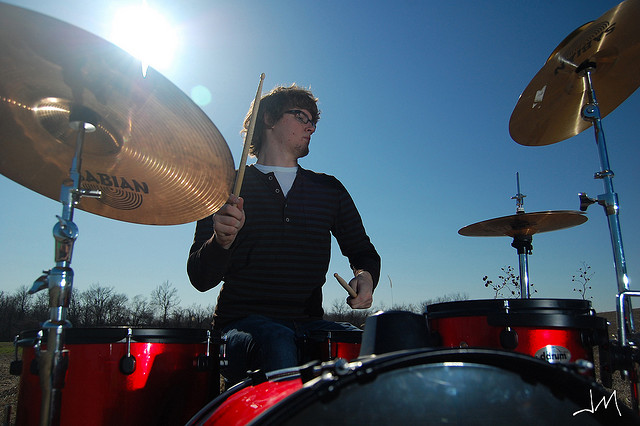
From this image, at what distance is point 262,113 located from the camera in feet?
10.8

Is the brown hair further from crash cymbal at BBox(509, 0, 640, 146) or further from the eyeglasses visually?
crash cymbal at BBox(509, 0, 640, 146)

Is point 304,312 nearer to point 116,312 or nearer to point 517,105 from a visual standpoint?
point 517,105

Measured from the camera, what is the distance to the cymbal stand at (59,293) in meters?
1.55

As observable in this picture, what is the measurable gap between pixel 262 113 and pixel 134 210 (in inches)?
62.3

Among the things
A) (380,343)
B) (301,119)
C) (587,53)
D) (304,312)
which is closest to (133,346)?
(304,312)

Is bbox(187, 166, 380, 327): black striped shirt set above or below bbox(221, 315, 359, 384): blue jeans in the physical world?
above

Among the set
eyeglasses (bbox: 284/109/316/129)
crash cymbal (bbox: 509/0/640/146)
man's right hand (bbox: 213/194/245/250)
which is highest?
crash cymbal (bbox: 509/0/640/146)

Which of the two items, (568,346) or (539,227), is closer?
(568,346)

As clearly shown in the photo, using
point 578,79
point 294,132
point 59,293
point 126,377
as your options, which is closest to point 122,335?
point 126,377

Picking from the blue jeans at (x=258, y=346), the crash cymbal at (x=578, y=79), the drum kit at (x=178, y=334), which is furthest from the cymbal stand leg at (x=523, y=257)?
the blue jeans at (x=258, y=346)

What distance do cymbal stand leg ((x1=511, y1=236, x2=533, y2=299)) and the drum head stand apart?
2889 millimetres

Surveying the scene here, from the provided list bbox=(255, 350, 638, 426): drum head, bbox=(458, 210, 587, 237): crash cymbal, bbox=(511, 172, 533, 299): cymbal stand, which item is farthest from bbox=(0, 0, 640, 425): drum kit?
bbox=(511, 172, 533, 299): cymbal stand

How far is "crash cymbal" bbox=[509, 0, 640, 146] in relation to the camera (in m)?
2.60

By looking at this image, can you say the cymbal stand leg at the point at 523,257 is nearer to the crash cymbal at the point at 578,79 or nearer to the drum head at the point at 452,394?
the crash cymbal at the point at 578,79
